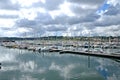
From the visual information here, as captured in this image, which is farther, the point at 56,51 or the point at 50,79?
the point at 56,51

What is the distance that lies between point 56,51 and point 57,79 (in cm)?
6039

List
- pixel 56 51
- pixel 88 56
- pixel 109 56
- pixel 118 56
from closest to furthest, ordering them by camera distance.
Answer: pixel 118 56
pixel 109 56
pixel 88 56
pixel 56 51

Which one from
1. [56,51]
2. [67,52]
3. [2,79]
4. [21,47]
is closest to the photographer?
[2,79]

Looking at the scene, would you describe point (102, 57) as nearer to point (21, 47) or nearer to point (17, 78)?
point (17, 78)

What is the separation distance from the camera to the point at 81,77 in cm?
4506

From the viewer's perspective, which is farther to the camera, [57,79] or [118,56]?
[118,56]

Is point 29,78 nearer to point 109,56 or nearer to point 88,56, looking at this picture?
point 109,56

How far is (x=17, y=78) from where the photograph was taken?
1762 inches

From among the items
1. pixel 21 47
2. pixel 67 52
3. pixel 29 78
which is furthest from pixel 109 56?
pixel 21 47

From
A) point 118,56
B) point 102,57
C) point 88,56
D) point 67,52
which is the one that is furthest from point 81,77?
point 67,52

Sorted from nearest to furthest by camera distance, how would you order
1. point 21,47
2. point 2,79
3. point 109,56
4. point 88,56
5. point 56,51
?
1. point 2,79
2. point 109,56
3. point 88,56
4. point 56,51
5. point 21,47

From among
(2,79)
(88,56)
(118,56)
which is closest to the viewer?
(2,79)

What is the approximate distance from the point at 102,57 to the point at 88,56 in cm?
761

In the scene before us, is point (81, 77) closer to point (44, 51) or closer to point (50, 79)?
point (50, 79)
